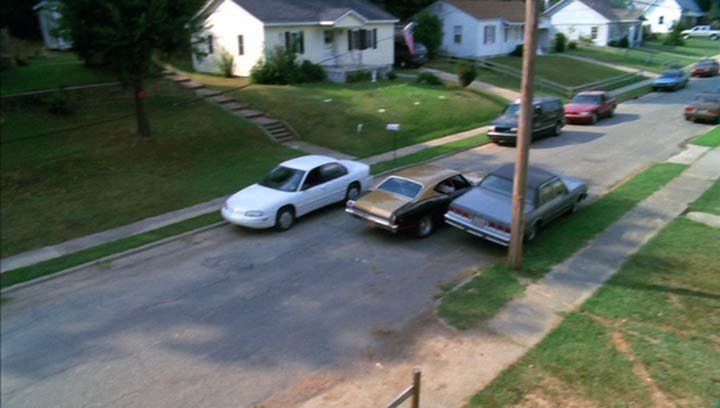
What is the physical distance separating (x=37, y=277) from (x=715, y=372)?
38.5 feet

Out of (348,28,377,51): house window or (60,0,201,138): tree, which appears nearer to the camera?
(60,0,201,138): tree

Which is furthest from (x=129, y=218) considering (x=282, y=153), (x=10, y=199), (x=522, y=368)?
(x=522, y=368)

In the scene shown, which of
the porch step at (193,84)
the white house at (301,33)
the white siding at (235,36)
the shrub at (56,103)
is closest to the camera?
the shrub at (56,103)

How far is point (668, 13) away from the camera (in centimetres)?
2559

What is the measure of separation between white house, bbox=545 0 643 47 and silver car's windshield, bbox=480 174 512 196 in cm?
3220

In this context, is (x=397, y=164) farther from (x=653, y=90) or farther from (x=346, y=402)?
(x=653, y=90)

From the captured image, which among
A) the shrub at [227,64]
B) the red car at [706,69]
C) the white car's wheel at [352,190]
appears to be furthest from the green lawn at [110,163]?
the red car at [706,69]

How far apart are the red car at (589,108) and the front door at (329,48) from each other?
13926 mm

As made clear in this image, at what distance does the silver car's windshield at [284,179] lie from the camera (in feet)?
44.9

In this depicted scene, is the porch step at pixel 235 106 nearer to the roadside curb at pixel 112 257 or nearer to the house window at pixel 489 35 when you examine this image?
the roadside curb at pixel 112 257

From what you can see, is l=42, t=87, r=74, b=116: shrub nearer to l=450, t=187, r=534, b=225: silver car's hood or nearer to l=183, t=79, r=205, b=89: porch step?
l=183, t=79, r=205, b=89: porch step

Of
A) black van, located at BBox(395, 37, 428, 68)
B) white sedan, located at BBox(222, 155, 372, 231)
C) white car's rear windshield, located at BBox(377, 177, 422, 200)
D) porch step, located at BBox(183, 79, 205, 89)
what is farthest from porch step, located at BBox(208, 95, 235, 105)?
black van, located at BBox(395, 37, 428, 68)

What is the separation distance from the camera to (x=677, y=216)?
1316cm

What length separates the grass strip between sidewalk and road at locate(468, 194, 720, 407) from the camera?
6.86 m
